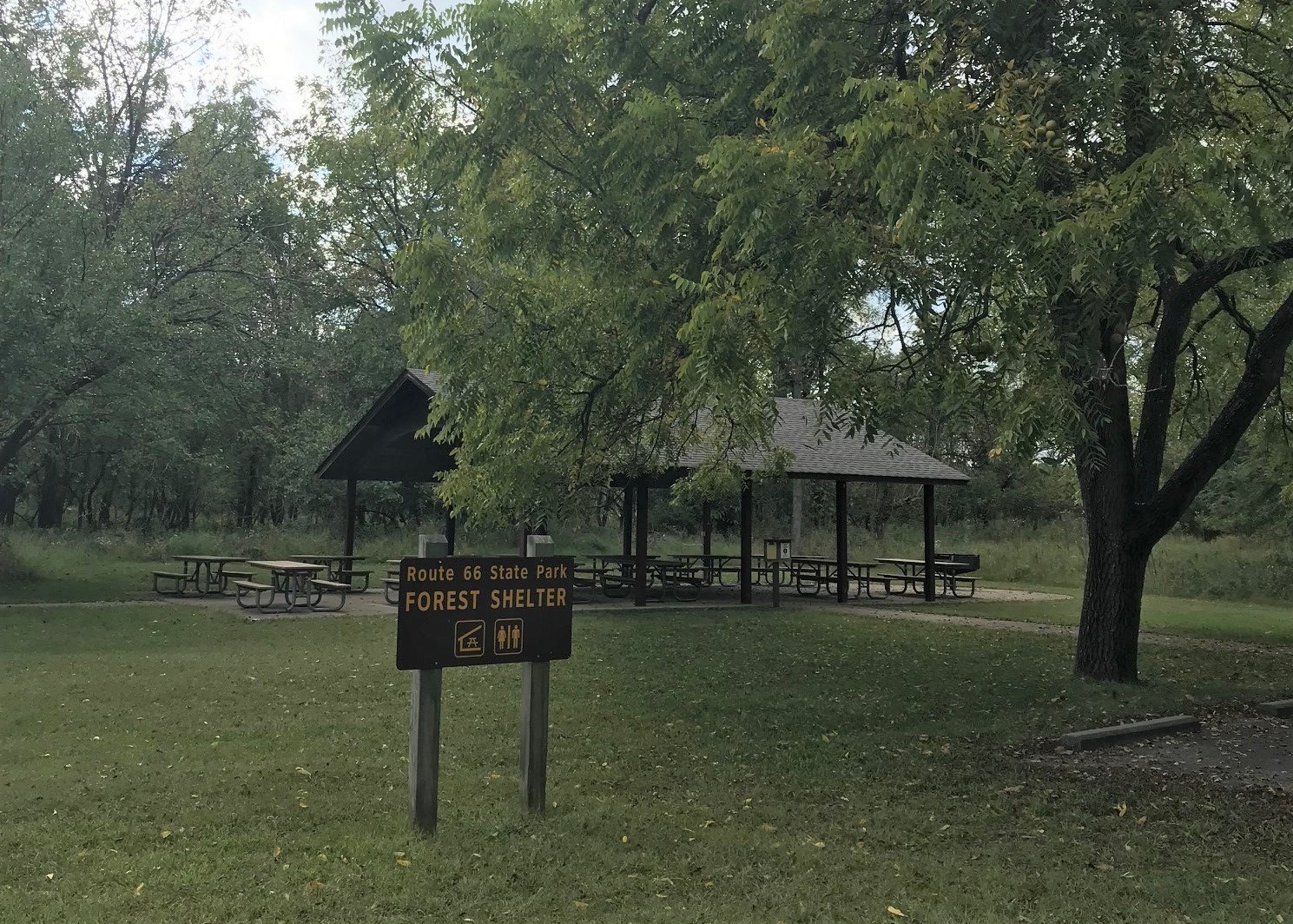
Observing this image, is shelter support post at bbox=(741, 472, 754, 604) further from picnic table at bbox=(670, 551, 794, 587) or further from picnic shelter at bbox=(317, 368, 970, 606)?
picnic table at bbox=(670, 551, 794, 587)

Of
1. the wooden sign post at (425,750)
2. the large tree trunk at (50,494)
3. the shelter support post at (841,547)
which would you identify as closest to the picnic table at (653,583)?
the shelter support post at (841,547)

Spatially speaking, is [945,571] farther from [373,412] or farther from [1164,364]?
[1164,364]

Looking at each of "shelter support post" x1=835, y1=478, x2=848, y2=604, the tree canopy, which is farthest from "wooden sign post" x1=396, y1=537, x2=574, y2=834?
"shelter support post" x1=835, y1=478, x2=848, y2=604

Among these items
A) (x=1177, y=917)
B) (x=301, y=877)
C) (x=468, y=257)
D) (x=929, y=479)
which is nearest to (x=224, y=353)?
(x=468, y=257)

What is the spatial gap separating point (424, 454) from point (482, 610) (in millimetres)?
15711

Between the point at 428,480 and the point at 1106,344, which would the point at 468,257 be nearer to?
the point at 1106,344

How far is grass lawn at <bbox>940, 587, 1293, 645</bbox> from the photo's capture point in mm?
16469

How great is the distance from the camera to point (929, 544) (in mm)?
22062

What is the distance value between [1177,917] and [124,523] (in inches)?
1589

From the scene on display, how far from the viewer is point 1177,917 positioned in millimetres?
4344

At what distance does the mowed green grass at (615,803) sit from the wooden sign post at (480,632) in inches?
12.4

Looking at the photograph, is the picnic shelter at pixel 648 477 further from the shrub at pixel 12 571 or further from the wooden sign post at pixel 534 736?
the wooden sign post at pixel 534 736

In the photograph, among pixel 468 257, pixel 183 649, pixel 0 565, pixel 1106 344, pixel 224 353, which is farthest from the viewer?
pixel 224 353

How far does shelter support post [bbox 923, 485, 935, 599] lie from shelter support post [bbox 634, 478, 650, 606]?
21.7ft
